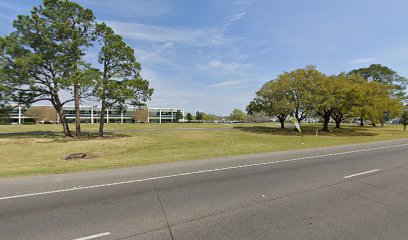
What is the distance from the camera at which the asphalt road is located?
4.40 meters

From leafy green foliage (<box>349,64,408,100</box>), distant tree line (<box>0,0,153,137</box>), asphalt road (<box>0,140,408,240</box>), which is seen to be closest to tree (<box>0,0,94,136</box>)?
distant tree line (<box>0,0,153,137</box>)

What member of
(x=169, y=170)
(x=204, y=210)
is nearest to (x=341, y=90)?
(x=169, y=170)

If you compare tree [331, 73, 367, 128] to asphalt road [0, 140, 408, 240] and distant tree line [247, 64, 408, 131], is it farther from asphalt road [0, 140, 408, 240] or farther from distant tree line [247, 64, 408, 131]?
asphalt road [0, 140, 408, 240]

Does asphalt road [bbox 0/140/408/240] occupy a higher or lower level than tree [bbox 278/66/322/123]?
lower

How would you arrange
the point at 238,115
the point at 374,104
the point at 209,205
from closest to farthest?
the point at 209,205, the point at 374,104, the point at 238,115

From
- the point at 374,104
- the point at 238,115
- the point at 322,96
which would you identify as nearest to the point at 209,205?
the point at 322,96

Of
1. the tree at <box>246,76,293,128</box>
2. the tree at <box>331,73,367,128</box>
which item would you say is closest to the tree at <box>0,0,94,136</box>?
the tree at <box>246,76,293,128</box>

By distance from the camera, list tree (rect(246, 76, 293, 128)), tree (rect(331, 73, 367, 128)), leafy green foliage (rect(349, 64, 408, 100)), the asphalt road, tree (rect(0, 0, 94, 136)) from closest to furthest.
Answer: the asphalt road
tree (rect(0, 0, 94, 136))
tree (rect(331, 73, 367, 128))
tree (rect(246, 76, 293, 128))
leafy green foliage (rect(349, 64, 408, 100))

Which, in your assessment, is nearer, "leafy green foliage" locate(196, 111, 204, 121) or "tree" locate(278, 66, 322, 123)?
"tree" locate(278, 66, 322, 123)

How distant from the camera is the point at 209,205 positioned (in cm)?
575

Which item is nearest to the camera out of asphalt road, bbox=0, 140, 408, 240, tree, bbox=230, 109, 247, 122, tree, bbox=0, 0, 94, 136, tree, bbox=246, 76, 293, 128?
asphalt road, bbox=0, 140, 408, 240

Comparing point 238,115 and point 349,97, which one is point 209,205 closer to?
point 349,97

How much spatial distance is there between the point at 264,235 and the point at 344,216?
Result: 6.83 ft

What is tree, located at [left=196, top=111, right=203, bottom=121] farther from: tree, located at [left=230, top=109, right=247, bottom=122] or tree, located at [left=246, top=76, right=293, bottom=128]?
tree, located at [left=246, top=76, right=293, bottom=128]
